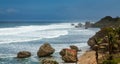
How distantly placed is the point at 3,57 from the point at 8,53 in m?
5.59

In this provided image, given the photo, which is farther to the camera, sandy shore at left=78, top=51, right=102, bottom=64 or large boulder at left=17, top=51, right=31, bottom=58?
large boulder at left=17, top=51, right=31, bottom=58

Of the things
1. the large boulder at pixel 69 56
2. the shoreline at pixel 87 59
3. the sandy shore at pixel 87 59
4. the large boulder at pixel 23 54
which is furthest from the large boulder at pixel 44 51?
the sandy shore at pixel 87 59

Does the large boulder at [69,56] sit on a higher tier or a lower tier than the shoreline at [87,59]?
higher

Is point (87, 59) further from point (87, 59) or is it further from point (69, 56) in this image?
point (69, 56)

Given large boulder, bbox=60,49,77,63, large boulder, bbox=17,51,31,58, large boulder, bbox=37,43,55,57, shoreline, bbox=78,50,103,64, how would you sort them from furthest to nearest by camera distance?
1. large boulder, bbox=37,43,55,57
2. large boulder, bbox=17,51,31,58
3. shoreline, bbox=78,50,103,64
4. large boulder, bbox=60,49,77,63

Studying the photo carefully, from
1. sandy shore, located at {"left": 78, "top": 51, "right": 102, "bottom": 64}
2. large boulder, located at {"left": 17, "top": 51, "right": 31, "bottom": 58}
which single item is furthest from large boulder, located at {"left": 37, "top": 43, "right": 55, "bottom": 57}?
sandy shore, located at {"left": 78, "top": 51, "right": 102, "bottom": 64}

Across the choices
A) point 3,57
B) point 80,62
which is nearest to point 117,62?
point 80,62

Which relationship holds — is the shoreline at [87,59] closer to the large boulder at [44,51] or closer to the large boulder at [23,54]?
the large boulder at [44,51]

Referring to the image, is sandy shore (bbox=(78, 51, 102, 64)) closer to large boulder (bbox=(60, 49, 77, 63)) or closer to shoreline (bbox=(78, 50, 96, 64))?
shoreline (bbox=(78, 50, 96, 64))

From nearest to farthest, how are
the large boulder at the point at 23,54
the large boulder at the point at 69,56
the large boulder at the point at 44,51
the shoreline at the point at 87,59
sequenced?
the large boulder at the point at 69,56 → the shoreline at the point at 87,59 → the large boulder at the point at 23,54 → the large boulder at the point at 44,51

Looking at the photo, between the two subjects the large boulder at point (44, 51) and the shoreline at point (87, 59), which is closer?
the shoreline at point (87, 59)

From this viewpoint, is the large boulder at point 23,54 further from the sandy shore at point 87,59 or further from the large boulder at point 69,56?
the sandy shore at point 87,59

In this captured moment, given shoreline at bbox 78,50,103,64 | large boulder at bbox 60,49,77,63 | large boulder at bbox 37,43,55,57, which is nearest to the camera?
large boulder at bbox 60,49,77,63

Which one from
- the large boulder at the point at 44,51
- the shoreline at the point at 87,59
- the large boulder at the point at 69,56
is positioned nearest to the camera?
the large boulder at the point at 69,56
